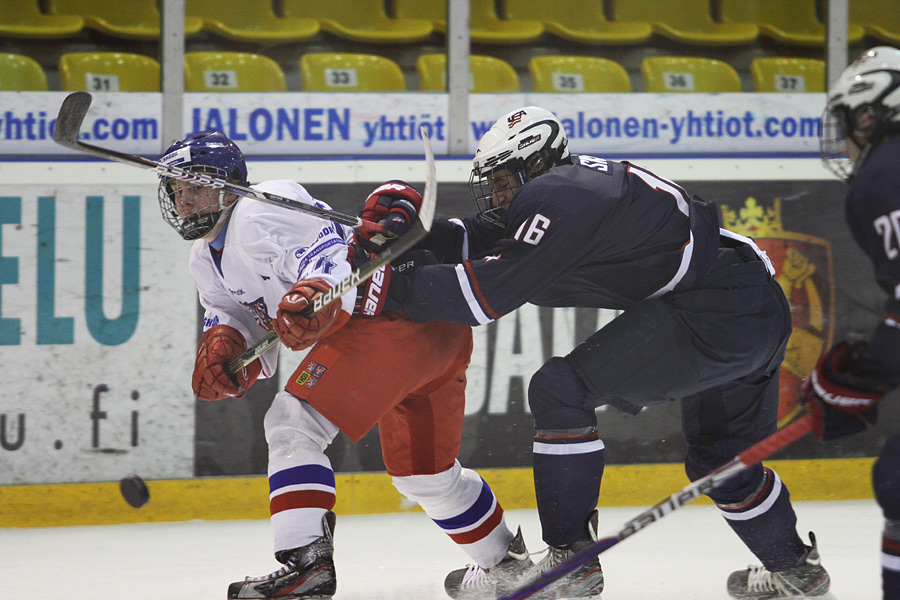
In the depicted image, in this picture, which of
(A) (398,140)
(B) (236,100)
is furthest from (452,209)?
(B) (236,100)

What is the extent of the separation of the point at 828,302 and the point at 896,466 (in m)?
2.17

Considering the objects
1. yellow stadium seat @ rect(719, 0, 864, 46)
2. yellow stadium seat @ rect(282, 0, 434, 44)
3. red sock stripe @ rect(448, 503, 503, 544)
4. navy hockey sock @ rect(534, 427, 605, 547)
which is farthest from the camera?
yellow stadium seat @ rect(282, 0, 434, 44)

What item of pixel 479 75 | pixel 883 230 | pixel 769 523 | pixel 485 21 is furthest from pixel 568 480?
pixel 485 21

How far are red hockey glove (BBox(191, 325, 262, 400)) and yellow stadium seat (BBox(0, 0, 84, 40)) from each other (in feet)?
7.37

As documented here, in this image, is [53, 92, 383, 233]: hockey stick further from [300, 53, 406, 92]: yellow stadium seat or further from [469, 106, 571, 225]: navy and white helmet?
[300, 53, 406, 92]: yellow stadium seat

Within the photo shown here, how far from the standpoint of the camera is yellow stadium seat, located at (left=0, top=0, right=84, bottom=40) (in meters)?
3.96

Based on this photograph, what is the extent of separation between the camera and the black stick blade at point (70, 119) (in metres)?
2.26

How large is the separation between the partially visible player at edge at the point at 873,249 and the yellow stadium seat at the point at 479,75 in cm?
229

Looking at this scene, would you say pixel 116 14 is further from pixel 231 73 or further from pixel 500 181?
pixel 500 181

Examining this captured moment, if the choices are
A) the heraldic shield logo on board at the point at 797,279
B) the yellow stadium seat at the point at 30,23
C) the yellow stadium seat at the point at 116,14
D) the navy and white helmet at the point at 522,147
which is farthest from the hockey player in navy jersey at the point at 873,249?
the yellow stadium seat at the point at 30,23

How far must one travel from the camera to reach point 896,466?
1507 millimetres

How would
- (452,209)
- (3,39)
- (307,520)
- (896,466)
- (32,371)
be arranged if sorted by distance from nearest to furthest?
(896,466) < (307,520) < (32,371) < (452,209) < (3,39)

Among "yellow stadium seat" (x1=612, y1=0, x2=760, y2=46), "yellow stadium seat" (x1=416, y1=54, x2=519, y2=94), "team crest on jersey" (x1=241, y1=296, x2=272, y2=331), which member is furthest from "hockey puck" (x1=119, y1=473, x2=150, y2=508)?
"yellow stadium seat" (x1=612, y1=0, x2=760, y2=46)

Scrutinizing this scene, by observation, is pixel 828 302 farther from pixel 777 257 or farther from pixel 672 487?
pixel 672 487
